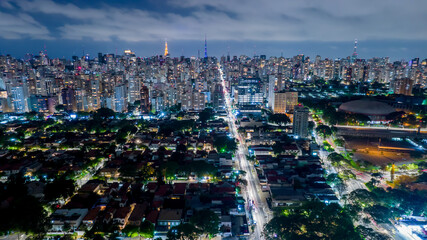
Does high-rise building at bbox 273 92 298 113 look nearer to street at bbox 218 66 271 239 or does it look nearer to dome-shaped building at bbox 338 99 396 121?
dome-shaped building at bbox 338 99 396 121

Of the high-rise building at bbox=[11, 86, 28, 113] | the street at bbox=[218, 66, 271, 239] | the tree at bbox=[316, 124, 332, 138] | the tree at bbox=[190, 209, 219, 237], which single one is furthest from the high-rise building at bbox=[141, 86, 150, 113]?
the tree at bbox=[190, 209, 219, 237]

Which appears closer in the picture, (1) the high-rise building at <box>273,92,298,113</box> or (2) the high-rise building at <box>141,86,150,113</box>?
(2) the high-rise building at <box>141,86,150,113</box>

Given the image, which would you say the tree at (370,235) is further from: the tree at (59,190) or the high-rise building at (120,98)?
the high-rise building at (120,98)

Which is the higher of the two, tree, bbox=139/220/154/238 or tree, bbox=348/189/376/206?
tree, bbox=348/189/376/206

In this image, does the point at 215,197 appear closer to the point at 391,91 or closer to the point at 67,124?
the point at 67,124

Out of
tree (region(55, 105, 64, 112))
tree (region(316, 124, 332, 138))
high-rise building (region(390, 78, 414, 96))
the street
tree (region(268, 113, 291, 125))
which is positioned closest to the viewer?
the street

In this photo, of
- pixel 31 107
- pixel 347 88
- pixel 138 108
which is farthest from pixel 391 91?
pixel 31 107
